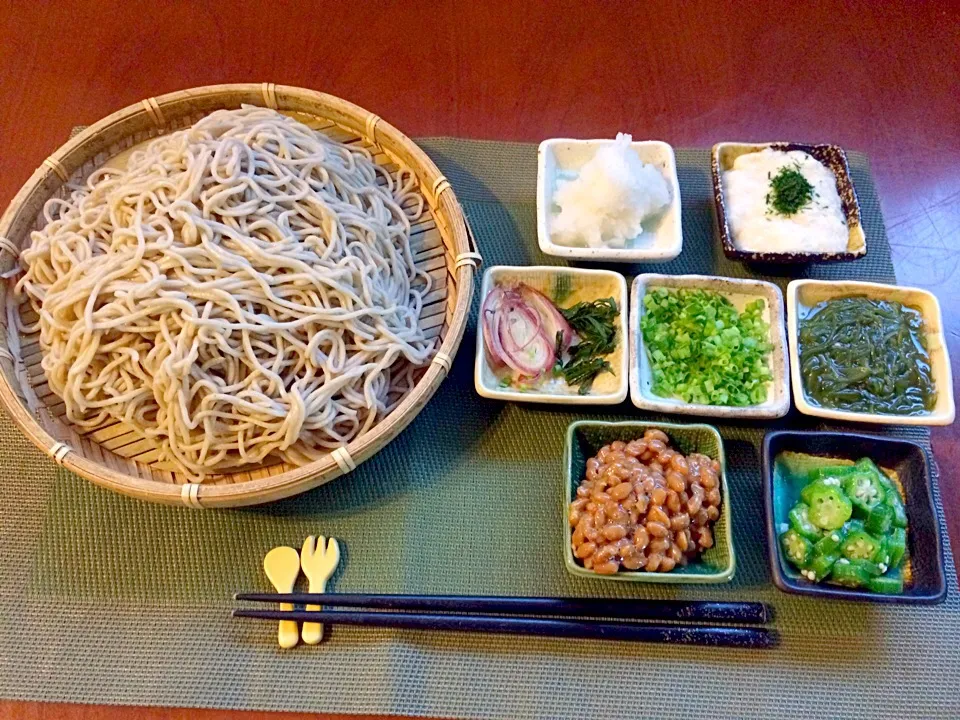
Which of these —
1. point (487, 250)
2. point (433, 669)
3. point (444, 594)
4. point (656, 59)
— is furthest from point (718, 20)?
point (433, 669)

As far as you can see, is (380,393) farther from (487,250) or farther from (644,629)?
(644,629)

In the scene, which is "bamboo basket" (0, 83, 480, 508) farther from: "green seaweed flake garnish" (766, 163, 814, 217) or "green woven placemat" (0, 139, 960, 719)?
"green seaweed flake garnish" (766, 163, 814, 217)

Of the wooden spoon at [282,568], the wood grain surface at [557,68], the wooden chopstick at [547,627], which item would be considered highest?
the wood grain surface at [557,68]

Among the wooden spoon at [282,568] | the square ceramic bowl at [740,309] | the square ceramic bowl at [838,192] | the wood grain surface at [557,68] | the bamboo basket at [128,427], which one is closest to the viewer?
the bamboo basket at [128,427]

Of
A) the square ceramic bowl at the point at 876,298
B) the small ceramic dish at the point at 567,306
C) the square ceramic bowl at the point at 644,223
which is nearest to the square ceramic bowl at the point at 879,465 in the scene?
the square ceramic bowl at the point at 876,298

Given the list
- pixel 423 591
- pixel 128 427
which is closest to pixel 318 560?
pixel 423 591

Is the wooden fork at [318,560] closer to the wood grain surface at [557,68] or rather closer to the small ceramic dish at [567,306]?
the small ceramic dish at [567,306]

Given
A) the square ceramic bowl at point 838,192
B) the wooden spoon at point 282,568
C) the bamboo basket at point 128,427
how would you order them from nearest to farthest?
1. the bamboo basket at point 128,427
2. the wooden spoon at point 282,568
3. the square ceramic bowl at point 838,192
